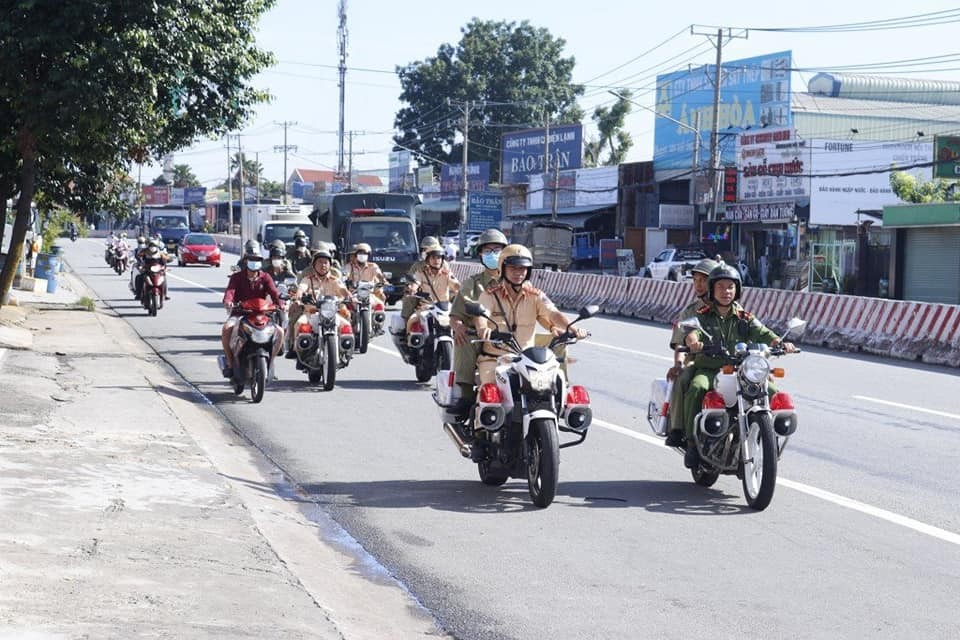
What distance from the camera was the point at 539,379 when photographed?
349 inches

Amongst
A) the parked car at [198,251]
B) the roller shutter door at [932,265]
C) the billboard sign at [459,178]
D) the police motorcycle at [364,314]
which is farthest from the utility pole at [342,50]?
the police motorcycle at [364,314]

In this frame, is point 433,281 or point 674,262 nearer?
point 433,281

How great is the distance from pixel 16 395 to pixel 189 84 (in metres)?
13.1

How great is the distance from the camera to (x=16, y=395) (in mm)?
13641

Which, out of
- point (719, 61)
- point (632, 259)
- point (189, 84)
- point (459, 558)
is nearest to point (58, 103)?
point (189, 84)

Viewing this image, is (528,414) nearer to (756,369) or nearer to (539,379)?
(539,379)

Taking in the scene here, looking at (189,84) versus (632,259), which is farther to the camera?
(632,259)

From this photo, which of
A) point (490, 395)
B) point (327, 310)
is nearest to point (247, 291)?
point (327, 310)

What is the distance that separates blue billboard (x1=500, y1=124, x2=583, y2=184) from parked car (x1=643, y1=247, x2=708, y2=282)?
24436 millimetres

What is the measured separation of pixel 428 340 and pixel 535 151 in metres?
71.5

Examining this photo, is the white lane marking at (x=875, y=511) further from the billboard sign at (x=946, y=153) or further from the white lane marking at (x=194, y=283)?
the billboard sign at (x=946, y=153)

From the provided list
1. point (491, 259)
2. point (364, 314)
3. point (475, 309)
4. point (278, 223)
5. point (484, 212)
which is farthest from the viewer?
point (484, 212)

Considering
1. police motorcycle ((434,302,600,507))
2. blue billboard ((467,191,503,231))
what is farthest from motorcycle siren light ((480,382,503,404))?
blue billboard ((467,191,503,231))

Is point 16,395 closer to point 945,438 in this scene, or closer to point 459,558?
point 459,558
